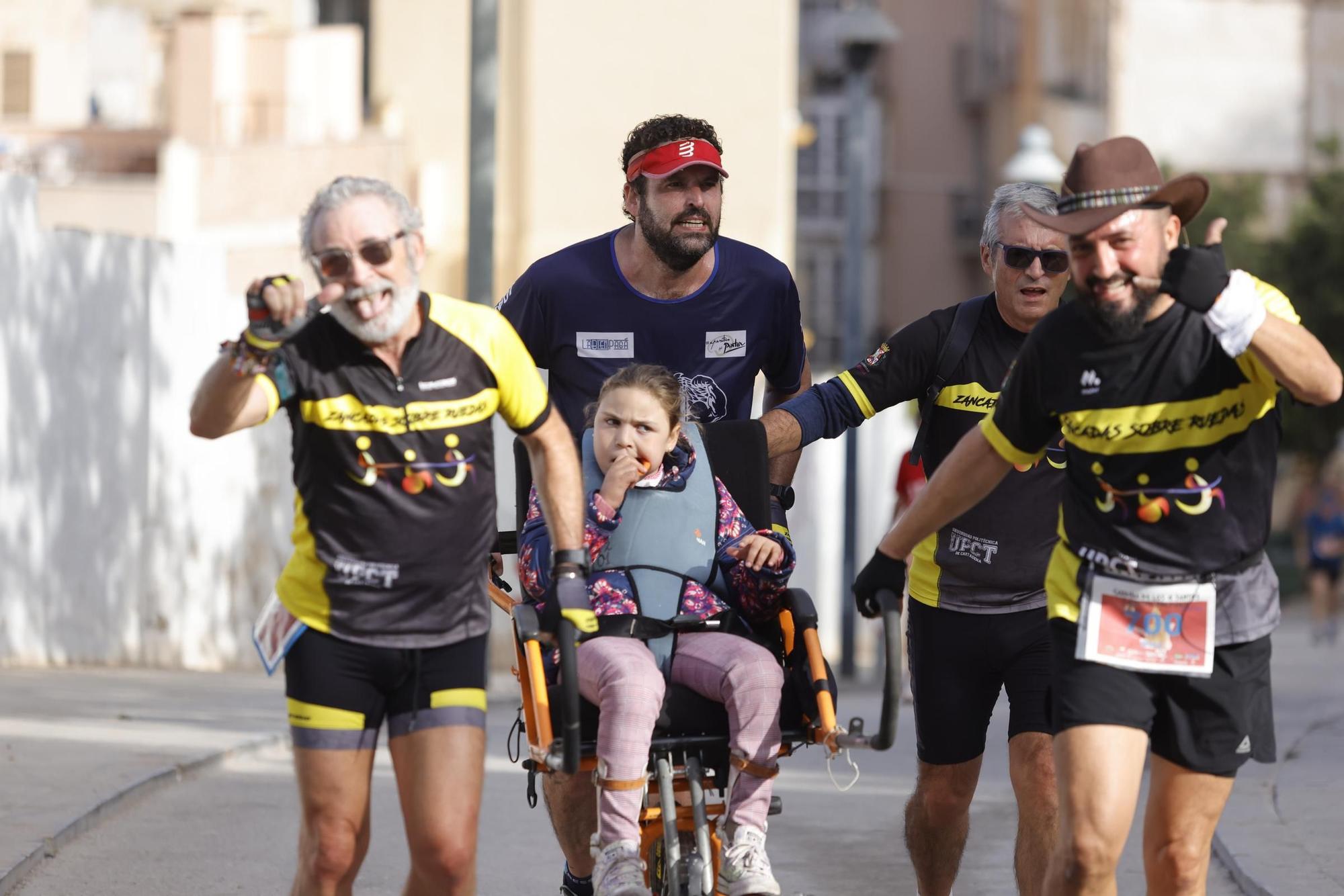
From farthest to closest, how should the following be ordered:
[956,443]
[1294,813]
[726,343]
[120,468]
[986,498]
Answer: [120,468] → [1294,813] → [726,343] → [956,443] → [986,498]

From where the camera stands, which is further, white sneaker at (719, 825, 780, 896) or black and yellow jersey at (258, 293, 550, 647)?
white sneaker at (719, 825, 780, 896)

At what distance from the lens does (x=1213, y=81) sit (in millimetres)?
42312

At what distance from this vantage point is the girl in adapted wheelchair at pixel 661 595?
19.3 ft

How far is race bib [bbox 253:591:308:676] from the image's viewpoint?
5539 mm

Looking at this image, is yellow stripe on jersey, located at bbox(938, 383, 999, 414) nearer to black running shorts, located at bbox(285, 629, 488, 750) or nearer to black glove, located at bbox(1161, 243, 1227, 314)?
black glove, located at bbox(1161, 243, 1227, 314)

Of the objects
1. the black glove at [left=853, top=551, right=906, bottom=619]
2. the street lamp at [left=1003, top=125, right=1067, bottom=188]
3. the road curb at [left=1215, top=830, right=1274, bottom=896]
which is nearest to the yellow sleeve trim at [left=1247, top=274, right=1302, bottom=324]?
the black glove at [left=853, top=551, right=906, bottom=619]

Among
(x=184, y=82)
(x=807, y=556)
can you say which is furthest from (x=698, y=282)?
(x=184, y=82)

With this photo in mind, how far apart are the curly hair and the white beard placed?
1613 millimetres

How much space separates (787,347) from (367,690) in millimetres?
2241

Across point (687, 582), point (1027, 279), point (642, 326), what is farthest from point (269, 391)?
point (1027, 279)

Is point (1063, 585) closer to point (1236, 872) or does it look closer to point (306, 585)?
point (306, 585)

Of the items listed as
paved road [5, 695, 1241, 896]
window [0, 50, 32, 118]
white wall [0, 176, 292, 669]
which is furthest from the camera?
window [0, 50, 32, 118]

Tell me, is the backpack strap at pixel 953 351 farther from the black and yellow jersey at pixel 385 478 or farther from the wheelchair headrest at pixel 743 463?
the black and yellow jersey at pixel 385 478

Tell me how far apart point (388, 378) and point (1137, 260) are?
1.71 m
